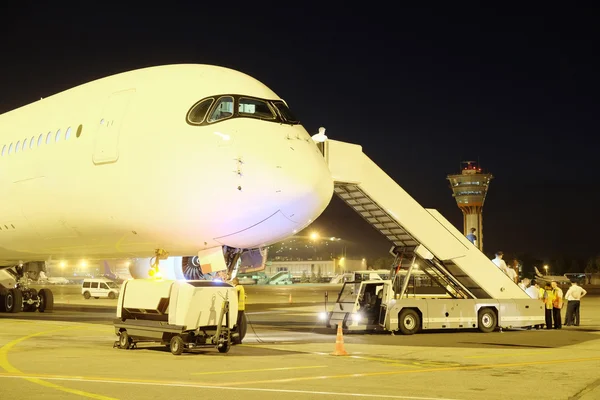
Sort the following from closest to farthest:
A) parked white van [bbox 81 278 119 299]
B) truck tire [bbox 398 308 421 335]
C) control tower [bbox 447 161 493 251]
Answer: truck tire [bbox 398 308 421 335] → parked white van [bbox 81 278 119 299] → control tower [bbox 447 161 493 251]

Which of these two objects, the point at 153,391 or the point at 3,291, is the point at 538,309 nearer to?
the point at 153,391

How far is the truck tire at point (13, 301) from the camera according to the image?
97.6ft

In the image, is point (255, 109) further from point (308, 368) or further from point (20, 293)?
point (20, 293)

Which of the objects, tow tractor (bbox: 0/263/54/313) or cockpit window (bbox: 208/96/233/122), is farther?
tow tractor (bbox: 0/263/54/313)

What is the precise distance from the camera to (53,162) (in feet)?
56.3

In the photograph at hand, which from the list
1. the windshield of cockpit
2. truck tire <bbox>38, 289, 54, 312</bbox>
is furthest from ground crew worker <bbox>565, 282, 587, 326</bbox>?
truck tire <bbox>38, 289, 54, 312</bbox>

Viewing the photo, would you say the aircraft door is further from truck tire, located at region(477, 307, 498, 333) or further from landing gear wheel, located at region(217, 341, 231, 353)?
truck tire, located at region(477, 307, 498, 333)

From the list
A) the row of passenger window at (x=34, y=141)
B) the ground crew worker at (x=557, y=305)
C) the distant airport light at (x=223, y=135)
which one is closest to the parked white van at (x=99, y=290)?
the row of passenger window at (x=34, y=141)

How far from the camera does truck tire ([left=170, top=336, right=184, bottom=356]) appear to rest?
49.0 ft

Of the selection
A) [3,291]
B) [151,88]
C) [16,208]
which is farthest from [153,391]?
[3,291]

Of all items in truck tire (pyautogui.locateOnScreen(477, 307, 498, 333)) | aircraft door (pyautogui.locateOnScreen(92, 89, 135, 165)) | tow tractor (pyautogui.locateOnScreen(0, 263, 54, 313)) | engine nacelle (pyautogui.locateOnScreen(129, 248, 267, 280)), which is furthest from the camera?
tow tractor (pyautogui.locateOnScreen(0, 263, 54, 313))

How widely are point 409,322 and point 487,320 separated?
9.65ft

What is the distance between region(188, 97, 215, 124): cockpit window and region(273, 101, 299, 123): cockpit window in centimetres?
146

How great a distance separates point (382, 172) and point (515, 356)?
8074 millimetres
